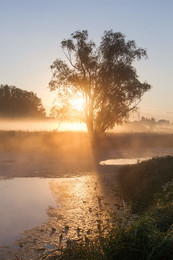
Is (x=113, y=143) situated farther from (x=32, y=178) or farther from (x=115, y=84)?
(x=32, y=178)

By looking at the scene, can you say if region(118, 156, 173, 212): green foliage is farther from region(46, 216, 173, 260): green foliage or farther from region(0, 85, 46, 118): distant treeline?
region(0, 85, 46, 118): distant treeline

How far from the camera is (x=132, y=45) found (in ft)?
113

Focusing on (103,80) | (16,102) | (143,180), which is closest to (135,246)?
(143,180)

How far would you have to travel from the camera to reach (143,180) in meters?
13.9

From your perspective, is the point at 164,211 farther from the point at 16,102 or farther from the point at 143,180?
the point at 16,102

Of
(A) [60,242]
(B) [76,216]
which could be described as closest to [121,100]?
(B) [76,216]

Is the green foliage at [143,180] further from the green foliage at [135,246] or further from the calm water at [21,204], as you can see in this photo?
the green foliage at [135,246]

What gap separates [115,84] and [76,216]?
2693 centimetres

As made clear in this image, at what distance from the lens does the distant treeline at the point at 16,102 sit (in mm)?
84438

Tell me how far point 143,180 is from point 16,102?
76784mm

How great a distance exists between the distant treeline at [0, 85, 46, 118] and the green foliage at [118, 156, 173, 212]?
73.2 metres

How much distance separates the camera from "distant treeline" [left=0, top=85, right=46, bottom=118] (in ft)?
277

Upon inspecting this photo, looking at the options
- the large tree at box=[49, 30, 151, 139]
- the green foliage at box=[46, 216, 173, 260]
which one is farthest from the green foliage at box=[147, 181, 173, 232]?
the large tree at box=[49, 30, 151, 139]

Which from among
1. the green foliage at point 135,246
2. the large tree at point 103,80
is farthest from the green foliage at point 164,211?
the large tree at point 103,80
